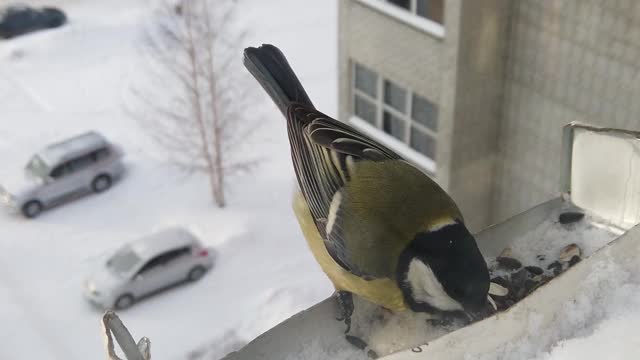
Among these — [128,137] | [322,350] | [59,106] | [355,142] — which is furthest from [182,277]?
[322,350]

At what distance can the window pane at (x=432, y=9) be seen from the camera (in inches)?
152

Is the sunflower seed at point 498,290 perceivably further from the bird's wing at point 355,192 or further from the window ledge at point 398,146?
the window ledge at point 398,146

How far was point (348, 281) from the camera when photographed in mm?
1423

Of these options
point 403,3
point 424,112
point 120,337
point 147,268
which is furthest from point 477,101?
point 120,337

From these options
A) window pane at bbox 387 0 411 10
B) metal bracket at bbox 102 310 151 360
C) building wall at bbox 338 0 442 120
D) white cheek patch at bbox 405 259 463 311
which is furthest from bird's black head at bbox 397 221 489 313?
window pane at bbox 387 0 411 10

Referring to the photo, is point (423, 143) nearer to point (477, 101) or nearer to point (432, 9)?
point (477, 101)

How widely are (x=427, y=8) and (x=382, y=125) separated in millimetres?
799

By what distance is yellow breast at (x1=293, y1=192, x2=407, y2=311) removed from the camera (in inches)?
51.6

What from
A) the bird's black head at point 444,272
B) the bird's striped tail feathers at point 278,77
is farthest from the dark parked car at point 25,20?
the bird's black head at point 444,272

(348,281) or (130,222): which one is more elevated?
(348,281)

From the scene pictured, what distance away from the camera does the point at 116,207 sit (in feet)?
20.1

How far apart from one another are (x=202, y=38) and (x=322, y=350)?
5.40 metres

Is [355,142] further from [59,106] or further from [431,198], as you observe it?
[59,106]

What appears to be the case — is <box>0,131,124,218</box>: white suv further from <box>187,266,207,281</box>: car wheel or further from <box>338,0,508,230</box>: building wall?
<box>338,0,508,230</box>: building wall
